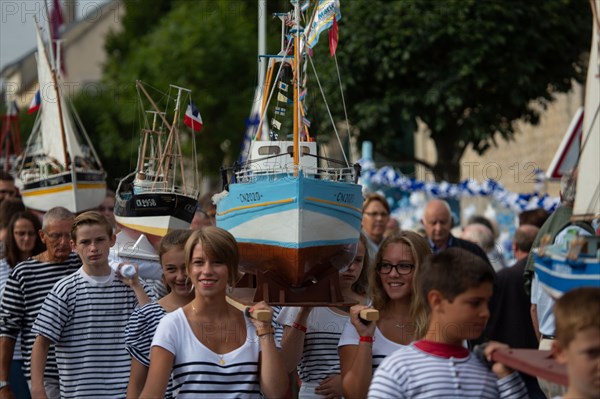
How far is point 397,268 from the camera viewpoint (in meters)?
6.66

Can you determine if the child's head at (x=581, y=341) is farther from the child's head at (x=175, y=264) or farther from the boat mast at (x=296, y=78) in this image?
the boat mast at (x=296, y=78)

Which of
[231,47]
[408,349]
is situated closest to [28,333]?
[408,349]

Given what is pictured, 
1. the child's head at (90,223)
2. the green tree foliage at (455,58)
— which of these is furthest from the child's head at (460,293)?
the green tree foliage at (455,58)

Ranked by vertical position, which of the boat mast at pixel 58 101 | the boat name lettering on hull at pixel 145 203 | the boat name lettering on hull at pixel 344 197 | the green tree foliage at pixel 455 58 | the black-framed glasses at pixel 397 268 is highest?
the green tree foliage at pixel 455 58

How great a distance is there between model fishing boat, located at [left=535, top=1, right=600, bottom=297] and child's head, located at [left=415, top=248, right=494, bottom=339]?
25cm

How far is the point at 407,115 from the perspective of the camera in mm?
23094

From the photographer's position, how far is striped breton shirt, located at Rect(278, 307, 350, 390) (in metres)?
7.43

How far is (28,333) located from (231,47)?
3667 cm

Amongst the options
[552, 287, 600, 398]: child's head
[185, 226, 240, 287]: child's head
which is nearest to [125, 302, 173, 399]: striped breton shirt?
[185, 226, 240, 287]: child's head

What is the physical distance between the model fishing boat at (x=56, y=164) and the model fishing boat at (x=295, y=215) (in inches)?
249

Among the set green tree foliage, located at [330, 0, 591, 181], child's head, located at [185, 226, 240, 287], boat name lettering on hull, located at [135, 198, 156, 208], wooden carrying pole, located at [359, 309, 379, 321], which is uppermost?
green tree foliage, located at [330, 0, 591, 181]

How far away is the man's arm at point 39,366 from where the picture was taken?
25.0 ft

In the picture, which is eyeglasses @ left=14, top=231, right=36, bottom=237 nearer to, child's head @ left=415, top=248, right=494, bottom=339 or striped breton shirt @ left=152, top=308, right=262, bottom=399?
striped breton shirt @ left=152, top=308, right=262, bottom=399

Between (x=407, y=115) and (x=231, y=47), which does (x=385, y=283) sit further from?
(x=231, y=47)
